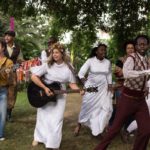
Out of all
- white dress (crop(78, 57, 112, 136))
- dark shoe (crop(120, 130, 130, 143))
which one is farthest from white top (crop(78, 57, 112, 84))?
dark shoe (crop(120, 130, 130, 143))

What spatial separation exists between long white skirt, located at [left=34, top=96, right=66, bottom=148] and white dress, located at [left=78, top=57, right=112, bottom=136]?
1268mm

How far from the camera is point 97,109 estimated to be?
9.09 metres

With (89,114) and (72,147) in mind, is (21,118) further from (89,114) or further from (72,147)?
(72,147)

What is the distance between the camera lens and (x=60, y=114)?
7746mm

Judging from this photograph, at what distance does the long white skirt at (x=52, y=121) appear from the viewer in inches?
302

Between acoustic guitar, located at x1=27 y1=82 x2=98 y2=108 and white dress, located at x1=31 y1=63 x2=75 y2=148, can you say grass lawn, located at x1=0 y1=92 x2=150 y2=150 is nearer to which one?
white dress, located at x1=31 y1=63 x2=75 y2=148

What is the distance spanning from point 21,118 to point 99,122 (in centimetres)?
282

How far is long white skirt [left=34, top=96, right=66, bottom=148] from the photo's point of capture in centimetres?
767

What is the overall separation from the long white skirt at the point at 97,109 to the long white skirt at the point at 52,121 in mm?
1209

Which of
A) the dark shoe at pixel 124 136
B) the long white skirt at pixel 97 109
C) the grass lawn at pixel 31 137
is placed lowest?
the grass lawn at pixel 31 137

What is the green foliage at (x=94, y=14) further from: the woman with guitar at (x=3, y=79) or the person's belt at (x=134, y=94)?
the person's belt at (x=134, y=94)

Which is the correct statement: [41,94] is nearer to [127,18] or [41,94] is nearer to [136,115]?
[136,115]

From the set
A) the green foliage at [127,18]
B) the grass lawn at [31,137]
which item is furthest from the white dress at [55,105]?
the green foliage at [127,18]

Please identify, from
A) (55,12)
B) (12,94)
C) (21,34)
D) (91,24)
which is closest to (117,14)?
(91,24)
